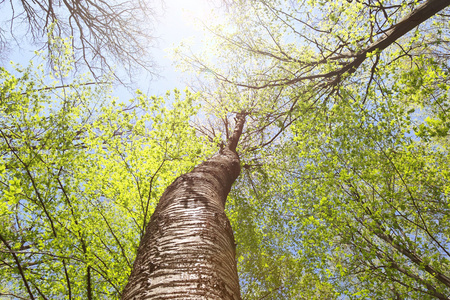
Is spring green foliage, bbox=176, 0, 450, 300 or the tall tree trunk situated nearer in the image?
the tall tree trunk

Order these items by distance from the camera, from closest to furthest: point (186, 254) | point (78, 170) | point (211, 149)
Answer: point (186, 254), point (78, 170), point (211, 149)

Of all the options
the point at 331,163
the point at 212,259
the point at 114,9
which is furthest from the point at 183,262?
the point at 114,9

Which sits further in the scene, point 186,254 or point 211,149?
point 211,149

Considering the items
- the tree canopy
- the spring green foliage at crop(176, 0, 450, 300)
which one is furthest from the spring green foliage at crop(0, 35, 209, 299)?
the spring green foliage at crop(176, 0, 450, 300)

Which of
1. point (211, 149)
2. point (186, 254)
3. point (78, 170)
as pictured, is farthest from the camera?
point (211, 149)

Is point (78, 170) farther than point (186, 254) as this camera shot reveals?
Yes

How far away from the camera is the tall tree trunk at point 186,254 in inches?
59.7

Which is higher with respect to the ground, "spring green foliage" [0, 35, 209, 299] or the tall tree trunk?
"spring green foliage" [0, 35, 209, 299]

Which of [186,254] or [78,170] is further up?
[78,170]

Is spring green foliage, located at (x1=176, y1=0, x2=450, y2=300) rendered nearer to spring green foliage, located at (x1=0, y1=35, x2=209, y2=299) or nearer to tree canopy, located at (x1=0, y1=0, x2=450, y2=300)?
tree canopy, located at (x1=0, y1=0, x2=450, y2=300)

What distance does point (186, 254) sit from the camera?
5.82 ft

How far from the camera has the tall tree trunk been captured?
1.52 metres

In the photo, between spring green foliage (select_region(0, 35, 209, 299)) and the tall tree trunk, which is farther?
spring green foliage (select_region(0, 35, 209, 299))

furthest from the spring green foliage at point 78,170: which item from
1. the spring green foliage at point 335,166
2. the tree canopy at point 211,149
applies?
the spring green foliage at point 335,166
